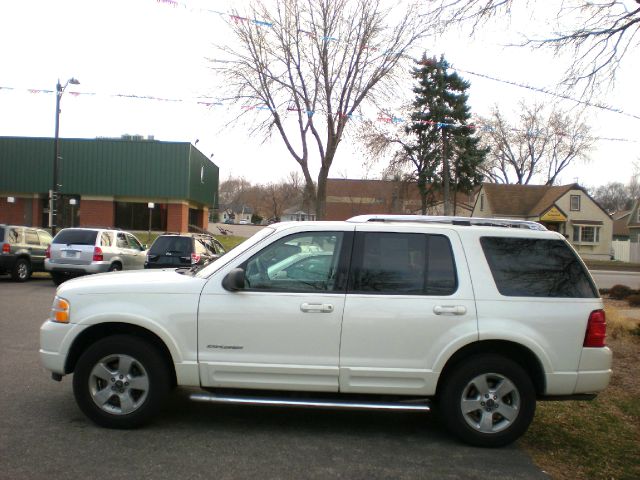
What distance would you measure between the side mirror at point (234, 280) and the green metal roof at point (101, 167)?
119ft

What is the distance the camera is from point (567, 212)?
50.7m

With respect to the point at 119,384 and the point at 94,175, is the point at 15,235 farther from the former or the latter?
the point at 94,175

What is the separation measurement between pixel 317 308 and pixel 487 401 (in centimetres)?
161

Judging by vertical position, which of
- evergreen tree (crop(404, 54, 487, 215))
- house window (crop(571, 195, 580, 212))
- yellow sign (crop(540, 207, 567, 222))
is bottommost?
yellow sign (crop(540, 207, 567, 222))

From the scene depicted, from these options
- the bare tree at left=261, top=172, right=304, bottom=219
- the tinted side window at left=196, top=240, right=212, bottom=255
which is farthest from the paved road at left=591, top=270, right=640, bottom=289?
the bare tree at left=261, top=172, right=304, bottom=219

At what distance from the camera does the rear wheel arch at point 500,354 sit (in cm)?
483

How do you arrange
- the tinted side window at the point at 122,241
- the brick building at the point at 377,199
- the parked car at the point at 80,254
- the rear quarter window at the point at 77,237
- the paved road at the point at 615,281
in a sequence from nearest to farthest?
the parked car at the point at 80,254 < the rear quarter window at the point at 77,237 < the tinted side window at the point at 122,241 < the paved road at the point at 615,281 < the brick building at the point at 377,199

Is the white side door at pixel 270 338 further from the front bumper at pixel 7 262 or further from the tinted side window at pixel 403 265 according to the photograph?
the front bumper at pixel 7 262

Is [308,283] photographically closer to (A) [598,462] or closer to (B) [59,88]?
(A) [598,462]

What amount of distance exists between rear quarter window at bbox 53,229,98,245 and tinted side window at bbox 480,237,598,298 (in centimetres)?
1275

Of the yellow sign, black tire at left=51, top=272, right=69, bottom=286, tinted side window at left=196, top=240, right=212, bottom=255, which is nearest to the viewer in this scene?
tinted side window at left=196, top=240, right=212, bottom=255

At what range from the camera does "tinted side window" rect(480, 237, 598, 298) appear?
486cm

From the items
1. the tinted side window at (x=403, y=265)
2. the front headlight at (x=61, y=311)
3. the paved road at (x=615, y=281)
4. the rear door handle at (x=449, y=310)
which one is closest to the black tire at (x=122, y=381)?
the front headlight at (x=61, y=311)

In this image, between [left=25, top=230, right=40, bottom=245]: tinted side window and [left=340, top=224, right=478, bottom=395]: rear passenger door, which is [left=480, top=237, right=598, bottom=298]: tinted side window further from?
[left=25, top=230, right=40, bottom=245]: tinted side window
